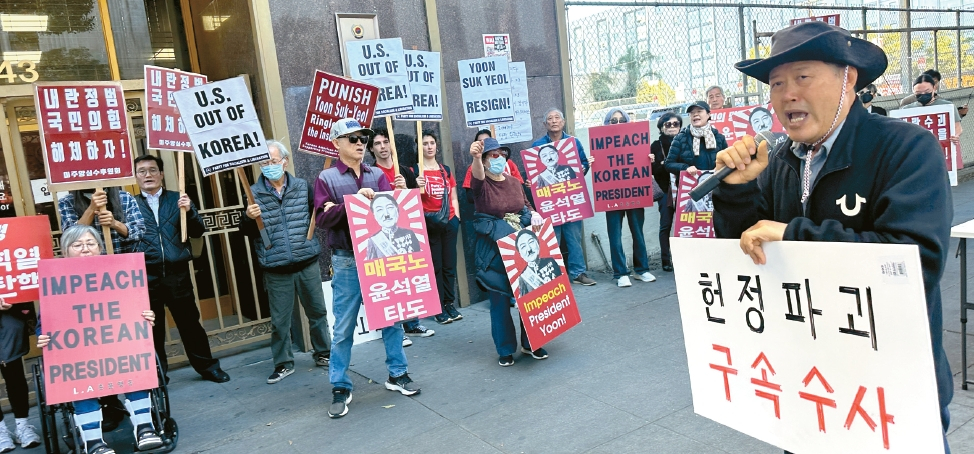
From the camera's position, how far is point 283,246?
551 cm

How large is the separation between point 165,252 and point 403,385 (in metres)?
2.23

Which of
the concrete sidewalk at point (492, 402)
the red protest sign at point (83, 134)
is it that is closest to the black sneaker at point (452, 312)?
the concrete sidewalk at point (492, 402)

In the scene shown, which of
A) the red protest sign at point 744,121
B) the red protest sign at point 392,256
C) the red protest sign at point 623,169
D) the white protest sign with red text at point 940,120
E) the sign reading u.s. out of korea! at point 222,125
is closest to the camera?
the red protest sign at point 392,256

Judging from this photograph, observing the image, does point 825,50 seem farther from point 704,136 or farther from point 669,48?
point 669,48

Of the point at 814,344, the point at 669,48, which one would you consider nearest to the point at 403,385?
the point at 814,344

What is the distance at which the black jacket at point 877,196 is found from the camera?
1.80 metres

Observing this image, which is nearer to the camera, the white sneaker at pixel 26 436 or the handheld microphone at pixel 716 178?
the handheld microphone at pixel 716 178

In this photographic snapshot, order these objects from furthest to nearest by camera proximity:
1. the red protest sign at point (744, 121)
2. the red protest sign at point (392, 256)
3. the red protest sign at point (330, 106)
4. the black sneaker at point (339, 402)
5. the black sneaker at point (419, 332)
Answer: the red protest sign at point (744, 121)
the black sneaker at point (419, 332)
the red protest sign at point (330, 106)
the red protest sign at point (392, 256)
the black sneaker at point (339, 402)

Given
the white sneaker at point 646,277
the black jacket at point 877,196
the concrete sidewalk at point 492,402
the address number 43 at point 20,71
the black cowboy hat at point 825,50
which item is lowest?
the concrete sidewalk at point 492,402

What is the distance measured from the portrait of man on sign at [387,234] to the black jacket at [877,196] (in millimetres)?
3112

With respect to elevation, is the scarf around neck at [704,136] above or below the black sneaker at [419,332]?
above

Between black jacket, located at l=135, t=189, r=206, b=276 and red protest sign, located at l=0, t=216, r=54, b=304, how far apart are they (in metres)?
0.82

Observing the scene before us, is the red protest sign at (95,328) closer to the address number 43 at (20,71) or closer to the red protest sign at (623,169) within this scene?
the address number 43 at (20,71)

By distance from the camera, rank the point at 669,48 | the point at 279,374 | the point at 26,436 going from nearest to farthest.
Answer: the point at 26,436 → the point at 279,374 → the point at 669,48
